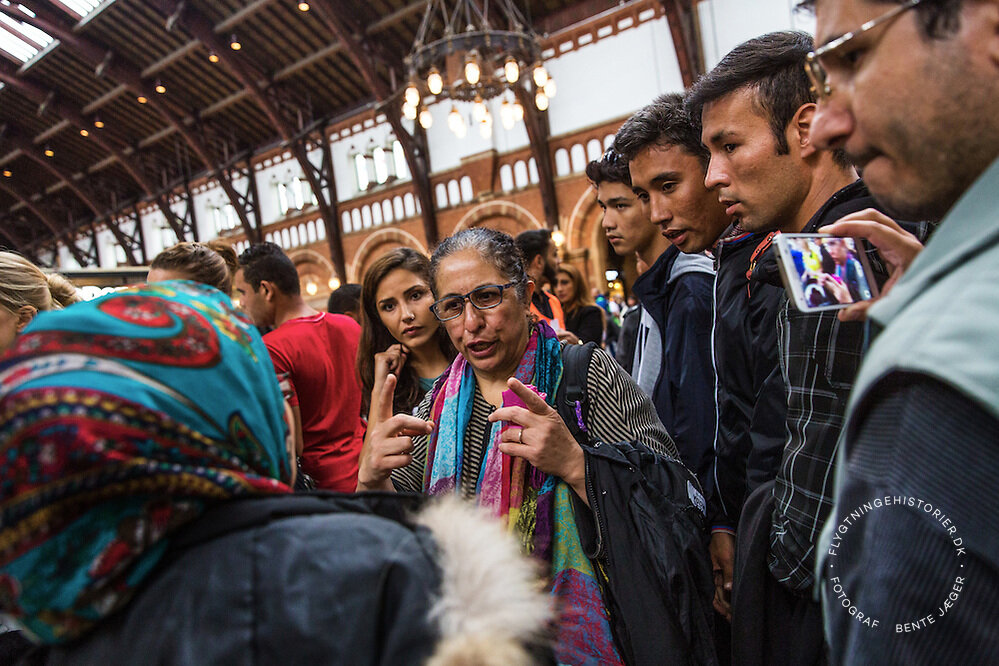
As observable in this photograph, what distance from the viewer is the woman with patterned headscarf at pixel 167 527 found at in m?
0.62

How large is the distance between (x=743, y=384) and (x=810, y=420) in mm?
381

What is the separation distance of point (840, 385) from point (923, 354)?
537 mm

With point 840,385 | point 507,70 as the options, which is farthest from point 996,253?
point 507,70

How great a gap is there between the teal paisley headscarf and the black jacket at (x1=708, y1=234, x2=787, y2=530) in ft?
3.31

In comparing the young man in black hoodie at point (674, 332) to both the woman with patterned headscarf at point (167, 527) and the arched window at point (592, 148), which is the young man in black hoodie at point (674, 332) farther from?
the arched window at point (592, 148)

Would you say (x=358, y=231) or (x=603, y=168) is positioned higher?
(x=358, y=231)

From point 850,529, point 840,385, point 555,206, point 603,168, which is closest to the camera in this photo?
point 850,529

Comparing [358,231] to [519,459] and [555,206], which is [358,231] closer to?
[555,206]

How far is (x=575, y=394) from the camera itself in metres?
1.55

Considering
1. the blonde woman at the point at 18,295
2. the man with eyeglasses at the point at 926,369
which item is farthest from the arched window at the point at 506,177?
the man with eyeglasses at the point at 926,369

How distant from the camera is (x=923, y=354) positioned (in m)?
0.51

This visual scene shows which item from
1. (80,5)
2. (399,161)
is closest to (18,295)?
(399,161)

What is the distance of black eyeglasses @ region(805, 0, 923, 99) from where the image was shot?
2.01 feet

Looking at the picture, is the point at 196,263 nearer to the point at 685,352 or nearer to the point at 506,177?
the point at 685,352
